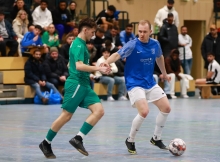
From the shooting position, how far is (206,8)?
1202 inches

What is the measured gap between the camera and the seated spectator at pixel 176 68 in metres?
23.3

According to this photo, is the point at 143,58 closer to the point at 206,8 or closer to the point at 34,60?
the point at 34,60

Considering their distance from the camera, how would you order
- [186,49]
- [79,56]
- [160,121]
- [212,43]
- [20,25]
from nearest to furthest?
[79,56]
[160,121]
[20,25]
[212,43]
[186,49]

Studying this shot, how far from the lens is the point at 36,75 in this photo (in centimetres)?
2006

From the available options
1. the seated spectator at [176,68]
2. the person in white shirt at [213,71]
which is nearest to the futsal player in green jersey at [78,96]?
the seated spectator at [176,68]

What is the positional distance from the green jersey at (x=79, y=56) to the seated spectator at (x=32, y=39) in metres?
11.6

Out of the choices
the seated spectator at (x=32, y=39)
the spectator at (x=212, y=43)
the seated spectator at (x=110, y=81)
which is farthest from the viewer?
the spectator at (x=212, y=43)

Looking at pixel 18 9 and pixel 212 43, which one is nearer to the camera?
pixel 18 9

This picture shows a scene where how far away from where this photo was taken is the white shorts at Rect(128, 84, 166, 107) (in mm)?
9422

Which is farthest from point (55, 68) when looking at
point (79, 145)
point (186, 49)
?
point (79, 145)

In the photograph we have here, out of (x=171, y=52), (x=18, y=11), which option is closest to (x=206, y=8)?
(x=171, y=52)

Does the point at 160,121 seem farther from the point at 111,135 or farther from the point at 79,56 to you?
the point at 111,135

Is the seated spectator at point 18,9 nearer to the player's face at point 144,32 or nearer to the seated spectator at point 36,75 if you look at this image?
the seated spectator at point 36,75

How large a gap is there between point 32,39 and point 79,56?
12.0m
